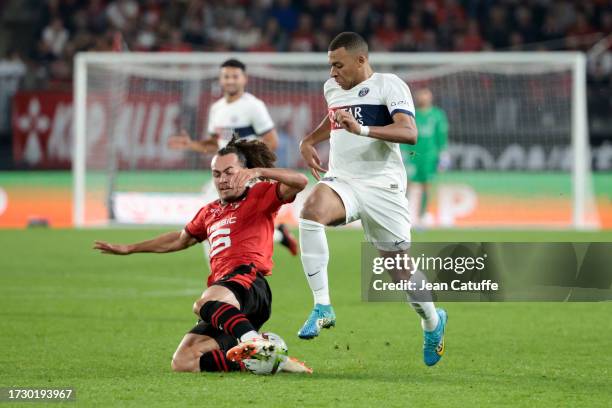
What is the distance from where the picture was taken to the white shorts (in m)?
6.85

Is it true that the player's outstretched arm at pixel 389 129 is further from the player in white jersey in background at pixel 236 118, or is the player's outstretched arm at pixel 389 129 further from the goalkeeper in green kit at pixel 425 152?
the goalkeeper in green kit at pixel 425 152

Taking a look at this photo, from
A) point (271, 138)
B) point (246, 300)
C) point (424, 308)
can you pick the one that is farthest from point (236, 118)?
point (246, 300)

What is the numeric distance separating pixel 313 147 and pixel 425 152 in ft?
34.7

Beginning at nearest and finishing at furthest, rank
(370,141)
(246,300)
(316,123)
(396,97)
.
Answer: (246,300) → (396,97) → (370,141) → (316,123)

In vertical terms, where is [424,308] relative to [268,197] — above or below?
below

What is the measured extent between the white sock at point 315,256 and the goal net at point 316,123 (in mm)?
11962

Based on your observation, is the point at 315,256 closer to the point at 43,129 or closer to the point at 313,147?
the point at 313,147

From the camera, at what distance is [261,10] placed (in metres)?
25.2

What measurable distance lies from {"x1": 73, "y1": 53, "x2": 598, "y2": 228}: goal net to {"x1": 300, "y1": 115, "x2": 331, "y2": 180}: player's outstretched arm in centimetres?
1118

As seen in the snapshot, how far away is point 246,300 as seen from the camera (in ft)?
21.2

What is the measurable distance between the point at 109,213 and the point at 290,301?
29.8 ft

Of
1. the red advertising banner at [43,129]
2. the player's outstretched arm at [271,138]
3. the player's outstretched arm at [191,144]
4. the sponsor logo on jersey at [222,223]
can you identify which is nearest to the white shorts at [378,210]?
the sponsor logo on jersey at [222,223]

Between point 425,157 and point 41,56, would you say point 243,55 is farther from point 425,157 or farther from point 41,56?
point 41,56

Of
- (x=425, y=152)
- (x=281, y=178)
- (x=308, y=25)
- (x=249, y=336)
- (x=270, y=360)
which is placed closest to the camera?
(x=249, y=336)
